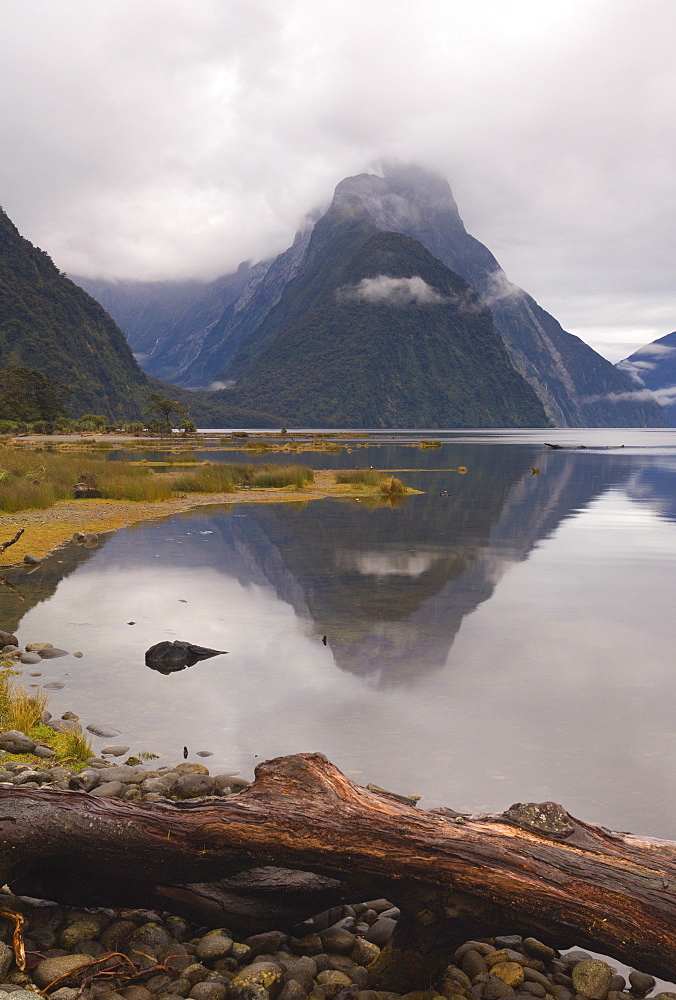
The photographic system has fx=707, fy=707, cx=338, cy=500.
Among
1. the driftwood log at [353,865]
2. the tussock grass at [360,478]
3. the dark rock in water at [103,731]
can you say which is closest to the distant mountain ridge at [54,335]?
the tussock grass at [360,478]

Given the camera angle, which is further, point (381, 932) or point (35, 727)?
point (35, 727)

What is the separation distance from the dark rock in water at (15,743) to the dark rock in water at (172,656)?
9.88 feet

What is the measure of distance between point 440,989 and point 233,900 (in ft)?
4.60

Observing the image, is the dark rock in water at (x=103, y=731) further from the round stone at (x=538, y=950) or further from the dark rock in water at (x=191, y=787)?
the round stone at (x=538, y=950)

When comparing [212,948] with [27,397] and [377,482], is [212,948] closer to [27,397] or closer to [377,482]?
[377,482]

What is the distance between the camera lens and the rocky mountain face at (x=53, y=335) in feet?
533

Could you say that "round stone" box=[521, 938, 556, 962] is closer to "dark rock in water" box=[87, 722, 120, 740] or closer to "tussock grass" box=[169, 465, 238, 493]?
"dark rock in water" box=[87, 722, 120, 740]

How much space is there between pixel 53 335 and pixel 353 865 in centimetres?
18381

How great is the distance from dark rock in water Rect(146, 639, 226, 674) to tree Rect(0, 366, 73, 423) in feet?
378

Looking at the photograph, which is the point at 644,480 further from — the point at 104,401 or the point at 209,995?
the point at 104,401

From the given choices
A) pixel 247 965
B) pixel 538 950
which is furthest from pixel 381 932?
pixel 538 950

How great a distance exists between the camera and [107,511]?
29.5 meters

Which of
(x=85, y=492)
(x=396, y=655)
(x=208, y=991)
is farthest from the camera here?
(x=85, y=492)

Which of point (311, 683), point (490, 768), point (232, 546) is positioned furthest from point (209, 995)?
point (232, 546)
